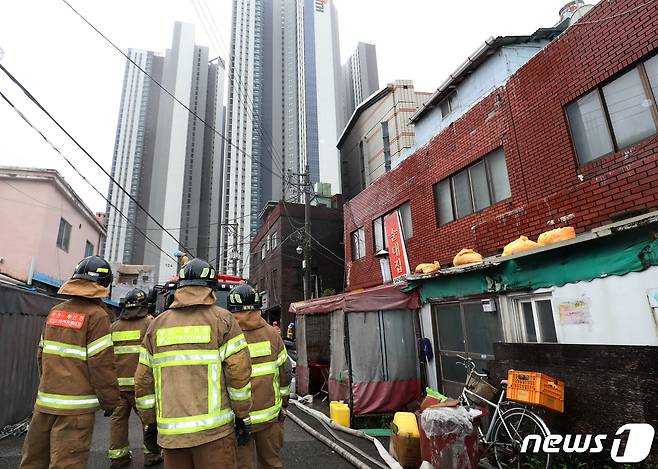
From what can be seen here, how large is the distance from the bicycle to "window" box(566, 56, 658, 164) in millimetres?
4093

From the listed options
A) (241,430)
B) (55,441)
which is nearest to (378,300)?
(241,430)

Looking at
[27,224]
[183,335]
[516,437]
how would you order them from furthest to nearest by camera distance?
1. [27,224]
2. [516,437]
3. [183,335]

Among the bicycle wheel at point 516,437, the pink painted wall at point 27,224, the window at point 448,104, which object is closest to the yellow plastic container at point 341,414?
the bicycle wheel at point 516,437

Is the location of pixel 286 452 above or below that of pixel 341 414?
below

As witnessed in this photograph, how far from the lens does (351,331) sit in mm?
7199

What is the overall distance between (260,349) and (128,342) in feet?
7.59

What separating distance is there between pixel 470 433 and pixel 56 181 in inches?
646

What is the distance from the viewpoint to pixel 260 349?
153 inches

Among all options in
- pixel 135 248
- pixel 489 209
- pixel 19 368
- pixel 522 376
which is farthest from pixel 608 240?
pixel 135 248

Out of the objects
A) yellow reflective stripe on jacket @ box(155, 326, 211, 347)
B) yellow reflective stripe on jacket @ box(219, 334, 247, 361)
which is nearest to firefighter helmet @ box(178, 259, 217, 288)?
yellow reflective stripe on jacket @ box(155, 326, 211, 347)

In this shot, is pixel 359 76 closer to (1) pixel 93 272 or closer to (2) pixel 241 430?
(1) pixel 93 272

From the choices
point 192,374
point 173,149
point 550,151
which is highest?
point 173,149

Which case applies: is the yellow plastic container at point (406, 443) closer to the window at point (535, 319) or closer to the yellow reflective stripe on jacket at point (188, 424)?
the window at point (535, 319)

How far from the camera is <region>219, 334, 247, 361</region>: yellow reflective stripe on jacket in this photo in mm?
2754
